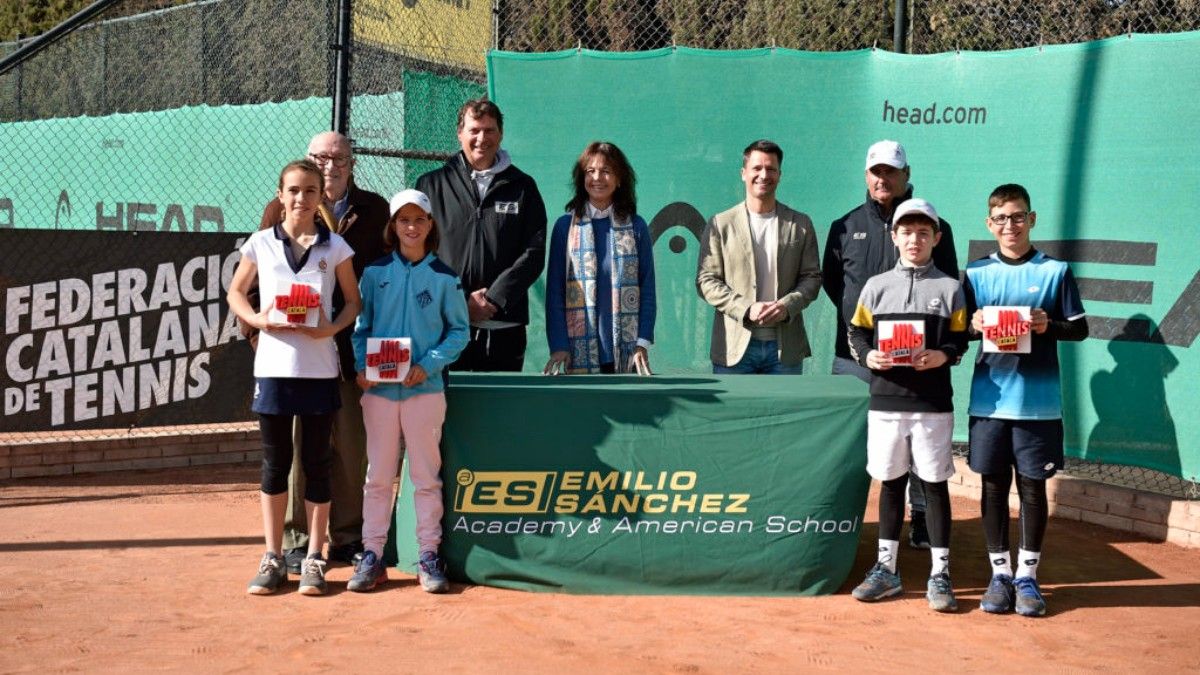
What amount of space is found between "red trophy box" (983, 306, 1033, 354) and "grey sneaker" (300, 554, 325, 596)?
9.45 ft

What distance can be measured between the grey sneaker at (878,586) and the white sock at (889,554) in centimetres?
1

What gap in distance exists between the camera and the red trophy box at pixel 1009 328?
5031mm

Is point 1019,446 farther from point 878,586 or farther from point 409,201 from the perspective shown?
point 409,201

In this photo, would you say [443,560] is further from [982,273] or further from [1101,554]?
[1101,554]

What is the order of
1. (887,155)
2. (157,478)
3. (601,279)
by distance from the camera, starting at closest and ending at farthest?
(887,155) → (601,279) → (157,478)

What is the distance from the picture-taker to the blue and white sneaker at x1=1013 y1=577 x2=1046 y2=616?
496cm

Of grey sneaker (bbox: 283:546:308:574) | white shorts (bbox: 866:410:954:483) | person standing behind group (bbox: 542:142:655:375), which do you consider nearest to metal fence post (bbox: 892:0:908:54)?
person standing behind group (bbox: 542:142:655:375)

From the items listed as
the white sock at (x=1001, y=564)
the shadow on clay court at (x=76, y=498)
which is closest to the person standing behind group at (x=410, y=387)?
the white sock at (x=1001, y=564)

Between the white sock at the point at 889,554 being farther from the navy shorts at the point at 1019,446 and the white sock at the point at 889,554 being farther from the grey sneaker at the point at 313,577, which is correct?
the grey sneaker at the point at 313,577

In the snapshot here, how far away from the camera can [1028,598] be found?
5000 mm

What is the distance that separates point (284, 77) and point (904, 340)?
506 inches

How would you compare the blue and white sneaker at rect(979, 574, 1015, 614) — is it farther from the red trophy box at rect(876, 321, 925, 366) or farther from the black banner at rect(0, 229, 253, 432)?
the black banner at rect(0, 229, 253, 432)

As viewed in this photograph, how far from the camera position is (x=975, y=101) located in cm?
730

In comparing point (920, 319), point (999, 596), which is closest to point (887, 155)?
point (920, 319)
